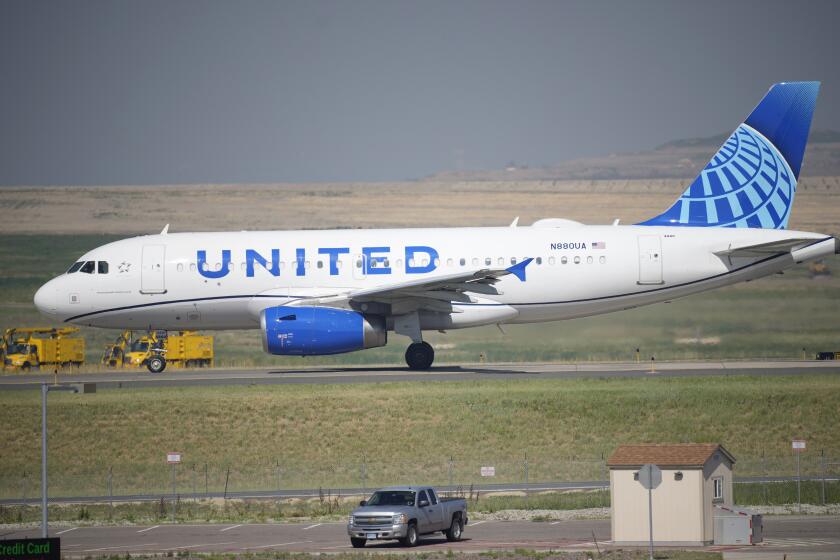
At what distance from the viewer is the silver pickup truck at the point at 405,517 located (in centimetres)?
2541

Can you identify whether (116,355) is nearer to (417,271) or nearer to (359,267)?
(359,267)

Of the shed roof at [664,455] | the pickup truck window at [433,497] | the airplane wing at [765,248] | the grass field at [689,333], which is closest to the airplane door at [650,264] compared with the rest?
the airplane wing at [765,248]

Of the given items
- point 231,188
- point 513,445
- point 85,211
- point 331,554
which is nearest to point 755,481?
point 513,445

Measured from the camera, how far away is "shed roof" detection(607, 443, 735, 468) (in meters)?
27.1

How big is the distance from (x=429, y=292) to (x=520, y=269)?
133 inches

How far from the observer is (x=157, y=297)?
43875mm

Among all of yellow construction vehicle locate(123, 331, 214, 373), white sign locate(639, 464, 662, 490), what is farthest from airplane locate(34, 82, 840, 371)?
white sign locate(639, 464, 662, 490)

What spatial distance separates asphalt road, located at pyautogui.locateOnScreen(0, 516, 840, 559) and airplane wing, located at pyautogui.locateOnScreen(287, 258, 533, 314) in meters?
12.6

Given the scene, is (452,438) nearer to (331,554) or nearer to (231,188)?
(331,554)

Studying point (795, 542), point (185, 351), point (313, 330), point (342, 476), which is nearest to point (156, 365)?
point (185, 351)

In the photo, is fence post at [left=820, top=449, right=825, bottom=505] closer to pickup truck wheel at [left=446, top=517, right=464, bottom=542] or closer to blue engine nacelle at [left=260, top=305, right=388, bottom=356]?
pickup truck wheel at [left=446, top=517, right=464, bottom=542]

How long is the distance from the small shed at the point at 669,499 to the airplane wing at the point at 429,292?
538 inches

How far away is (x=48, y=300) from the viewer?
4447 cm

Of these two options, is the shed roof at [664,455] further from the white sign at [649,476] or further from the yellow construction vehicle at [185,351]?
the yellow construction vehicle at [185,351]
